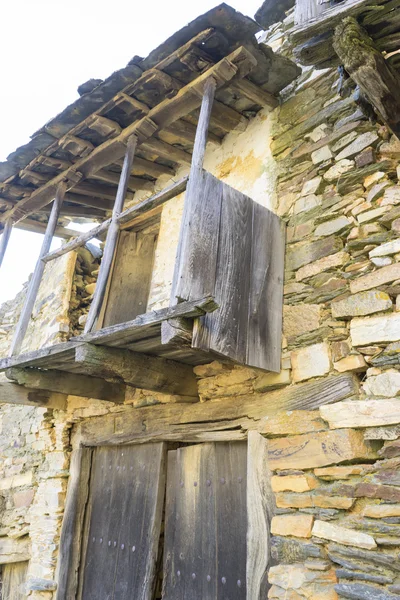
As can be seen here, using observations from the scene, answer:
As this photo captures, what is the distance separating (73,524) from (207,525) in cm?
141

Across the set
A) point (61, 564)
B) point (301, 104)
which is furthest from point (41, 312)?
point (301, 104)

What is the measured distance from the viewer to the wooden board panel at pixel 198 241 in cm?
271

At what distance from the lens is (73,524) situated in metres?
4.04

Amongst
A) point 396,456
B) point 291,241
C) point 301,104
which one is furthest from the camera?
point 301,104

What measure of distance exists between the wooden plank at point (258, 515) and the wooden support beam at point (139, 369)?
0.66 metres

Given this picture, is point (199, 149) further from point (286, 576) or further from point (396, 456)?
point (286, 576)

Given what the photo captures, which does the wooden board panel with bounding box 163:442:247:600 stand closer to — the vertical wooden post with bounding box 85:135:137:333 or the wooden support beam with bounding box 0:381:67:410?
the vertical wooden post with bounding box 85:135:137:333

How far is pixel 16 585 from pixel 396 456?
3.74m

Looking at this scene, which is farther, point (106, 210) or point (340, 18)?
point (106, 210)

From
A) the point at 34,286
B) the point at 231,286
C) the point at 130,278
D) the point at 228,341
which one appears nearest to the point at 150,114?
the point at 130,278

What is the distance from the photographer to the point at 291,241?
336 centimetres

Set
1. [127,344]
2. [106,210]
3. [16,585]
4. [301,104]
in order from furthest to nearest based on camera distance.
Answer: [106,210]
[16,585]
[301,104]
[127,344]

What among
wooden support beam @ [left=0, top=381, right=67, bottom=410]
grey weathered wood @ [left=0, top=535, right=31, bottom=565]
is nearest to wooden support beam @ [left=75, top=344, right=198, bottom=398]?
wooden support beam @ [left=0, top=381, right=67, bottom=410]

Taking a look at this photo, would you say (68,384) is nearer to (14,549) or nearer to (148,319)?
(148,319)
